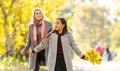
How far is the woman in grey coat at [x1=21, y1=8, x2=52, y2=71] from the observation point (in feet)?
43.7

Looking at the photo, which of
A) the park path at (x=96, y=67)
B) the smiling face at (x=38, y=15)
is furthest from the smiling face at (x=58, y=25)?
the park path at (x=96, y=67)

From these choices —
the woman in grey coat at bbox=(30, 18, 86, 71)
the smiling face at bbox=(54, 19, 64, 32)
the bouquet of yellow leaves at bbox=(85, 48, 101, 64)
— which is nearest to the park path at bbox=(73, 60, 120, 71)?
the bouquet of yellow leaves at bbox=(85, 48, 101, 64)

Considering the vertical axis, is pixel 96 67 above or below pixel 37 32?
below

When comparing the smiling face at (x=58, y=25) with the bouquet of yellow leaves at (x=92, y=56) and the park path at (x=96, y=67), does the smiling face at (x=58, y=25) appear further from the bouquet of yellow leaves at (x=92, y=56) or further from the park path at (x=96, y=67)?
the park path at (x=96, y=67)

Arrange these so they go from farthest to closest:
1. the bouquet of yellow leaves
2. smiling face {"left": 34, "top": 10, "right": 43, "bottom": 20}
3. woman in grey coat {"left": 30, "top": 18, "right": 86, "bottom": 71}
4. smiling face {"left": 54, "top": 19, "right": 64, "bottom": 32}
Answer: smiling face {"left": 34, "top": 10, "right": 43, "bottom": 20}
the bouquet of yellow leaves
woman in grey coat {"left": 30, "top": 18, "right": 86, "bottom": 71}
smiling face {"left": 54, "top": 19, "right": 64, "bottom": 32}

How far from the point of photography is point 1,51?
27.3 metres

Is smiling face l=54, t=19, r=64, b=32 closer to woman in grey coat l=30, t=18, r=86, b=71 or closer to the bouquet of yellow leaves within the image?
woman in grey coat l=30, t=18, r=86, b=71

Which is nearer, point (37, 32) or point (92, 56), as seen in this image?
point (92, 56)

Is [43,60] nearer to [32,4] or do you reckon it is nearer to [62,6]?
[32,4]

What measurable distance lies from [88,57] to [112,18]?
87.4 meters

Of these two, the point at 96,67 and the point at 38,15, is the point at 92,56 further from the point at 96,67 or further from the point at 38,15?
the point at 96,67

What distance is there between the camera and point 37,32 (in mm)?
13609

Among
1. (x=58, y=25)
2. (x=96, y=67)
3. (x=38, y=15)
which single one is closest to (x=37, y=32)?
(x=38, y=15)

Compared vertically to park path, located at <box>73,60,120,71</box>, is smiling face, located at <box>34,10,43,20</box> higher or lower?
higher
